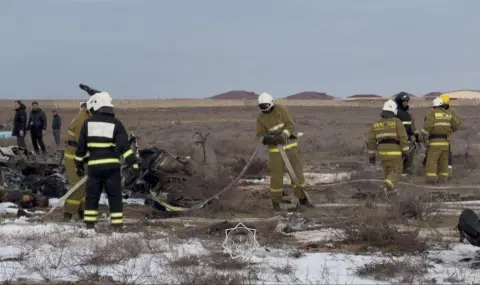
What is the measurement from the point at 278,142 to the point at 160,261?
15.5 feet

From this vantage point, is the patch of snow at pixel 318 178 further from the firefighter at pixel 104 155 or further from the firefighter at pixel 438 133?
the firefighter at pixel 104 155

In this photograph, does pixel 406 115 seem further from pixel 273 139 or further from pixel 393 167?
Answer: pixel 273 139

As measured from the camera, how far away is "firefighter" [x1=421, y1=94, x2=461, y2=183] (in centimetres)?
1418

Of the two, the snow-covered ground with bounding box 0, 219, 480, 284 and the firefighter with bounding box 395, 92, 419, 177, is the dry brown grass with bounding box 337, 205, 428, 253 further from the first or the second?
the firefighter with bounding box 395, 92, 419, 177

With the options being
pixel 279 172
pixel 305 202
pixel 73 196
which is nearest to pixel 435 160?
pixel 305 202

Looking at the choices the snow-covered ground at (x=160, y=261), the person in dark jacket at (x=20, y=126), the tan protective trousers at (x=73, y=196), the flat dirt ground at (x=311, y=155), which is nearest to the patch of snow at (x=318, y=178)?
the flat dirt ground at (x=311, y=155)

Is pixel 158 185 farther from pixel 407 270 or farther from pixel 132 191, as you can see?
pixel 407 270

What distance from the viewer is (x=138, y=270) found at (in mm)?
6895

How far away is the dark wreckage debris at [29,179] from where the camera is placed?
11.5 metres

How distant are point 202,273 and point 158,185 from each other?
17.8ft

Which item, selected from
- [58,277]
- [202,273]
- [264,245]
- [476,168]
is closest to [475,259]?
[264,245]

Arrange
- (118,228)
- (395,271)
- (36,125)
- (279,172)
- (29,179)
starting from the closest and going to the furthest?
(395,271) < (118,228) < (279,172) < (29,179) < (36,125)

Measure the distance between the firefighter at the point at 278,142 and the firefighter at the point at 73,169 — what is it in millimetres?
2894

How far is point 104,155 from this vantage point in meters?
9.07
